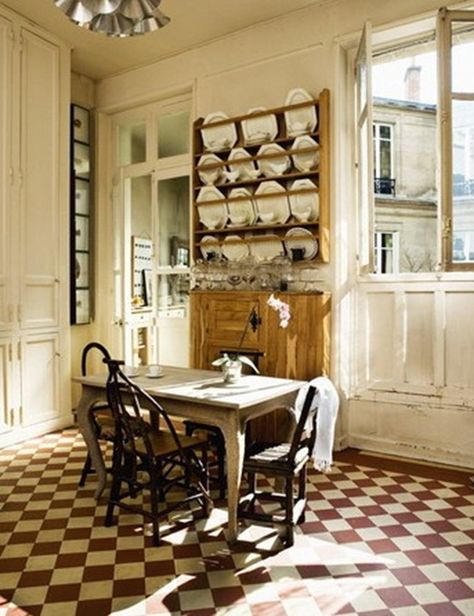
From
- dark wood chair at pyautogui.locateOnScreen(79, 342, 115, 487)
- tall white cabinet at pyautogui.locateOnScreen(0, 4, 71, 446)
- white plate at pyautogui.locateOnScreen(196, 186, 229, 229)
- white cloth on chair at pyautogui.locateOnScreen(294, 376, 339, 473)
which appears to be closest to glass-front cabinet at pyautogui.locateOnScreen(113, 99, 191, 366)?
white plate at pyautogui.locateOnScreen(196, 186, 229, 229)

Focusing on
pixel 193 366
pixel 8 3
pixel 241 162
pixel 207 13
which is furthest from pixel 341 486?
pixel 8 3

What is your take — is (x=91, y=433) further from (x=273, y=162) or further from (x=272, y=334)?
(x=273, y=162)

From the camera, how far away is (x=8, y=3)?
460cm

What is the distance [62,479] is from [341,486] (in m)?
1.98

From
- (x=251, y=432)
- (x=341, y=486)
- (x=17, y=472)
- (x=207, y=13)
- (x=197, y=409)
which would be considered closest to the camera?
(x=197, y=409)

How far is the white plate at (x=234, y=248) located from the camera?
496 cm

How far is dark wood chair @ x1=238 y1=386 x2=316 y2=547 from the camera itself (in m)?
2.82

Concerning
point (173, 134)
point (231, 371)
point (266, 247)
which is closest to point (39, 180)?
point (173, 134)

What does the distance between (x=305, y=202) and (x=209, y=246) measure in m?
1.09

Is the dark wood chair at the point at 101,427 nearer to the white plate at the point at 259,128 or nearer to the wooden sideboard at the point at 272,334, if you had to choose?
the wooden sideboard at the point at 272,334

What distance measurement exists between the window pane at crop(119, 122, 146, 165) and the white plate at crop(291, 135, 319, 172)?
2.19 meters

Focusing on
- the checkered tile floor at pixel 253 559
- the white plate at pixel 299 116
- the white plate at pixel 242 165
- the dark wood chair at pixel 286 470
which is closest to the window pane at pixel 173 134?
the white plate at pixel 242 165

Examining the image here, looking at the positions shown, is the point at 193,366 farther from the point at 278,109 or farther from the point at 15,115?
the point at 15,115

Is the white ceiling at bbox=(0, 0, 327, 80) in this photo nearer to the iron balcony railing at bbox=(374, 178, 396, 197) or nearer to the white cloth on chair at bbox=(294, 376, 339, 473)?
the iron balcony railing at bbox=(374, 178, 396, 197)
